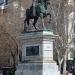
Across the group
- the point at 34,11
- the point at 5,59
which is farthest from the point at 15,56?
the point at 34,11

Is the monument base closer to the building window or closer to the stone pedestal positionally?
the stone pedestal

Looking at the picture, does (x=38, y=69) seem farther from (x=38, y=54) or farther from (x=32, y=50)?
(x=32, y=50)

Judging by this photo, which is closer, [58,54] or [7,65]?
[58,54]

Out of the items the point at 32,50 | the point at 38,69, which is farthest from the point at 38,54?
the point at 38,69

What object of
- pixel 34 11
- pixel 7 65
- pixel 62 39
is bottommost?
pixel 7 65

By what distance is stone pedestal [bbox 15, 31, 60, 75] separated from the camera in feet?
94.5

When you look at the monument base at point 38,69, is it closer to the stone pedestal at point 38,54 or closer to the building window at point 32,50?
the stone pedestal at point 38,54

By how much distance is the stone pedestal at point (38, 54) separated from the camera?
28.8 m

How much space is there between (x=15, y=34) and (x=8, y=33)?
1069 millimetres

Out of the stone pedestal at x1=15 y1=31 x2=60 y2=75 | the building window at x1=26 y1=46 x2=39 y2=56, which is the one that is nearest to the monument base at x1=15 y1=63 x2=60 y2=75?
the stone pedestal at x1=15 y1=31 x2=60 y2=75

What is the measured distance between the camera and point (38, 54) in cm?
2898

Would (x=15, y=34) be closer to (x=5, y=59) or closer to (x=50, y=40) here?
(x=5, y=59)

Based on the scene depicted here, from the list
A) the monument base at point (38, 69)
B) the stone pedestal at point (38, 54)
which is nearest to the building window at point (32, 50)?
the stone pedestal at point (38, 54)

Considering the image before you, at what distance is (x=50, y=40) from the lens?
2920 cm
